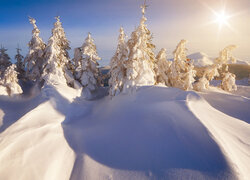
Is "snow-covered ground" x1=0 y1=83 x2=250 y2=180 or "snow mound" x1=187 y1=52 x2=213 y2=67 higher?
"snow mound" x1=187 y1=52 x2=213 y2=67

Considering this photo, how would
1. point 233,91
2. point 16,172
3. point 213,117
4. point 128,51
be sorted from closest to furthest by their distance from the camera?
1. point 16,172
2. point 213,117
3. point 128,51
4. point 233,91

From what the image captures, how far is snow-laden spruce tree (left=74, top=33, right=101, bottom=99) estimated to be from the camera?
57.0ft

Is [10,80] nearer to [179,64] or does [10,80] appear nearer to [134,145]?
[134,145]

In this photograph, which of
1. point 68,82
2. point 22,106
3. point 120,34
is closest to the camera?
point 22,106

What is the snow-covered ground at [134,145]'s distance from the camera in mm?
5035

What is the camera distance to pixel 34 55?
18688 millimetres

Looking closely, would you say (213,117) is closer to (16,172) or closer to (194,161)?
(194,161)

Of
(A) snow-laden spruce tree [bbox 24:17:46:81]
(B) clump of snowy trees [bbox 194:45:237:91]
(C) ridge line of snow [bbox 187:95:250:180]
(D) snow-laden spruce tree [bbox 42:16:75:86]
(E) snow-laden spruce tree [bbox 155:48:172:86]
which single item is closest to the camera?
(C) ridge line of snow [bbox 187:95:250:180]

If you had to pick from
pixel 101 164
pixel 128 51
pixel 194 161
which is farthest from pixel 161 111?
pixel 128 51

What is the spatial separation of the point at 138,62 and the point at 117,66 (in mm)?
2367

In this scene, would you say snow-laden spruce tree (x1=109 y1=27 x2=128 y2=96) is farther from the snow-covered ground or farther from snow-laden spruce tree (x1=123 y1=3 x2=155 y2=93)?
the snow-covered ground

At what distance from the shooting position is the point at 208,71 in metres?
18.0

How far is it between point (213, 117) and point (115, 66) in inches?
393

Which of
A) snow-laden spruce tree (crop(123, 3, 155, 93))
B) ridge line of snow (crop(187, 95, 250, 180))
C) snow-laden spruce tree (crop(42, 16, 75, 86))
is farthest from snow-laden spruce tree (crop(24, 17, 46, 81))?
ridge line of snow (crop(187, 95, 250, 180))
